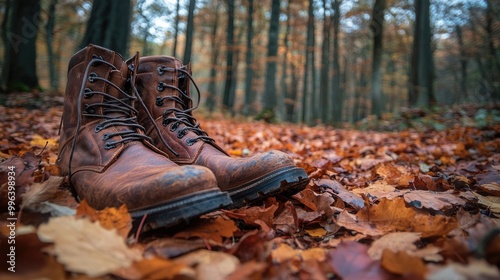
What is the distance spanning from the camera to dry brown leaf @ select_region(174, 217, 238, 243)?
36.0 inches

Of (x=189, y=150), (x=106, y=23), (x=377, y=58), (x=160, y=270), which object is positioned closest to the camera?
(x=160, y=270)

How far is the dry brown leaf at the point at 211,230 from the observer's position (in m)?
0.91

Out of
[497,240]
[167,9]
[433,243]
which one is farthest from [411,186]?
[167,9]

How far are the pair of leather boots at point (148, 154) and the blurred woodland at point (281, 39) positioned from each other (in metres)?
2.45

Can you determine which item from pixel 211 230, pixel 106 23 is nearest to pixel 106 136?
pixel 211 230

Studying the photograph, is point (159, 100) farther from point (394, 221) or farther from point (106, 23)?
point (106, 23)

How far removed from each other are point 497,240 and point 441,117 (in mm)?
7744

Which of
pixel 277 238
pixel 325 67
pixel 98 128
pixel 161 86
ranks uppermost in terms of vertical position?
pixel 325 67

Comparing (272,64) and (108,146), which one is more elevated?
(272,64)

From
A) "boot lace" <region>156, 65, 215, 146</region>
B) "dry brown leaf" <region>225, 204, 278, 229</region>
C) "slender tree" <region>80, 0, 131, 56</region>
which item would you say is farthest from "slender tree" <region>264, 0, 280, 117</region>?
"dry brown leaf" <region>225, 204, 278, 229</region>

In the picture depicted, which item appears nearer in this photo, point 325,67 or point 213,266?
point 213,266

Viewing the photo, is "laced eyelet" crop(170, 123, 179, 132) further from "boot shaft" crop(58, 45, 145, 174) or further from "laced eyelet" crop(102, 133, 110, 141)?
"laced eyelet" crop(102, 133, 110, 141)

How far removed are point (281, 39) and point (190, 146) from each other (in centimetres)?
1826

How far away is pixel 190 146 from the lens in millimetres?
1489
